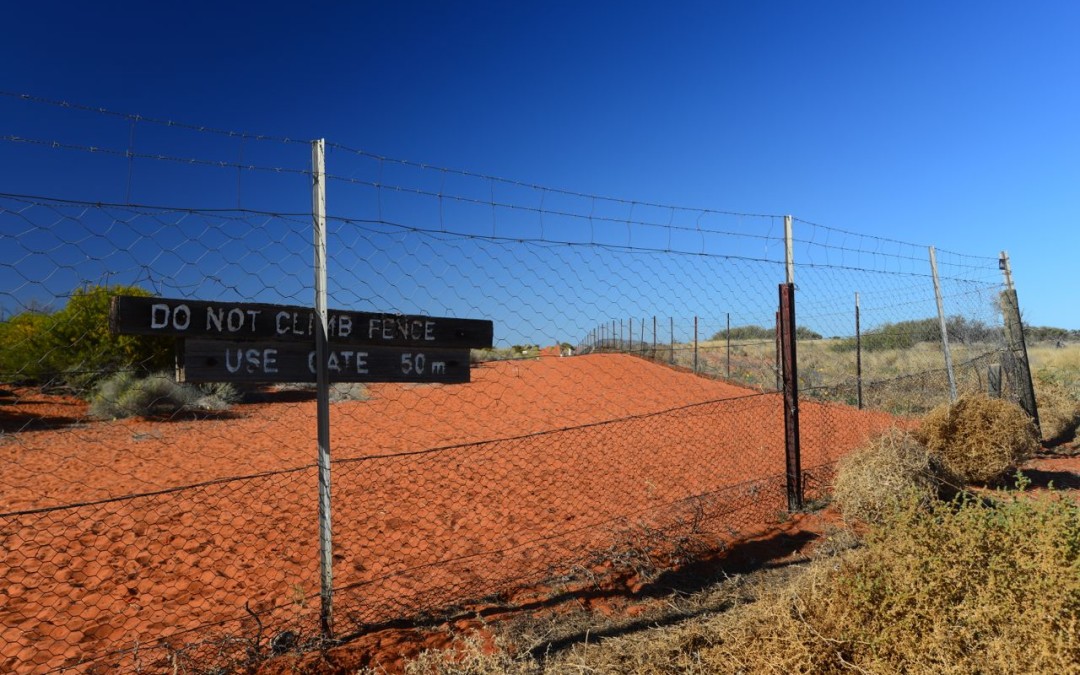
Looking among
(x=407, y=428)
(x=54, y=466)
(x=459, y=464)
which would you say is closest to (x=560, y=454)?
(x=459, y=464)

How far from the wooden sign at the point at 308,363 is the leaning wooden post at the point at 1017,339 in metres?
9.36

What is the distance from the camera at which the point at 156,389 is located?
44.7 feet

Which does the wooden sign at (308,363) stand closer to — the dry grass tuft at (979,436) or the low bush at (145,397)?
the dry grass tuft at (979,436)

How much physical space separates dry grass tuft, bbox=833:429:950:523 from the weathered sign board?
3.77 m

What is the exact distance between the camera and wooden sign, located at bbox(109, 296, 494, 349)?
10.3ft

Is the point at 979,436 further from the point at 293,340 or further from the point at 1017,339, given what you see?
the point at 293,340

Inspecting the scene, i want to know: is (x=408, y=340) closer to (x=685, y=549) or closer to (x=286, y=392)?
(x=685, y=549)

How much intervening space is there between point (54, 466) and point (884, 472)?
9.42 meters

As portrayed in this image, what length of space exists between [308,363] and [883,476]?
497 centimetres

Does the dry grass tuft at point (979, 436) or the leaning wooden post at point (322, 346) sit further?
the dry grass tuft at point (979, 436)

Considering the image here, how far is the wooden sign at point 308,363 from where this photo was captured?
333 cm

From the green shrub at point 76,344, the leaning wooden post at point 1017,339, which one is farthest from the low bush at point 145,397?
the leaning wooden post at point 1017,339

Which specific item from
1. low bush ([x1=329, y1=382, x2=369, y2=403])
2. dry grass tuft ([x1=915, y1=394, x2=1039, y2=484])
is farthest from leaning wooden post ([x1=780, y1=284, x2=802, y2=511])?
low bush ([x1=329, y1=382, x2=369, y2=403])

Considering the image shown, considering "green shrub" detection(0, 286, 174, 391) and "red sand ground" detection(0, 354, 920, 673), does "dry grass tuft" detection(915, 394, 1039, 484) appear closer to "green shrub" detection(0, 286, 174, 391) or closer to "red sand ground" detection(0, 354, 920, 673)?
"red sand ground" detection(0, 354, 920, 673)
